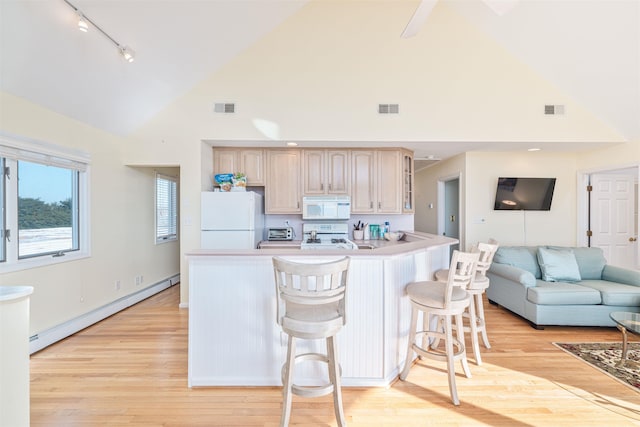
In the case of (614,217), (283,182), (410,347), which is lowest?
(410,347)

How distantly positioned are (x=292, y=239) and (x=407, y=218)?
6.56ft

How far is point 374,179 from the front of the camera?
4621 mm

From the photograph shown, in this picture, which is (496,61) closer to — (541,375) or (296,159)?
(296,159)

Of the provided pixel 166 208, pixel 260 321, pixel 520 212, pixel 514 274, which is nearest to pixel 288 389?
pixel 260 321

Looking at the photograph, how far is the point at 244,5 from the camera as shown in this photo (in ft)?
10.8

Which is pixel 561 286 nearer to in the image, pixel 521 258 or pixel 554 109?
pixel 521 258

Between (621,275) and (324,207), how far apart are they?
3.84 meters

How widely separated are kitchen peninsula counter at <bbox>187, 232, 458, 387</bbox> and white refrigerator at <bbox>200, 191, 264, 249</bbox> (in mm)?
1688

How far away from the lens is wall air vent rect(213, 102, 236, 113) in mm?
3963

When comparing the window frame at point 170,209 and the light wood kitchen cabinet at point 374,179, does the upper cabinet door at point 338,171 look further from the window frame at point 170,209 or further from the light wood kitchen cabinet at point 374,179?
the window frame at point 170,209

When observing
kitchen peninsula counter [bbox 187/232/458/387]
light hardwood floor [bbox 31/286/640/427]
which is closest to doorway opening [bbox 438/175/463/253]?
light hardwood floor [bbox 31/286/640/427]

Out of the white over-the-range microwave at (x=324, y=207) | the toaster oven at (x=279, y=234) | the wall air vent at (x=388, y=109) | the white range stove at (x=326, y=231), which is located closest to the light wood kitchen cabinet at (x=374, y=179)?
the white over-the-range microwave at (x=324, y=207)

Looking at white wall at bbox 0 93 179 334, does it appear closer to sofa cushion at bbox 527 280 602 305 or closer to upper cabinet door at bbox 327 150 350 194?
upper cabinet door at bbox 327 150 350 194

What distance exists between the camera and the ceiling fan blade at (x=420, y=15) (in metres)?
1.93
